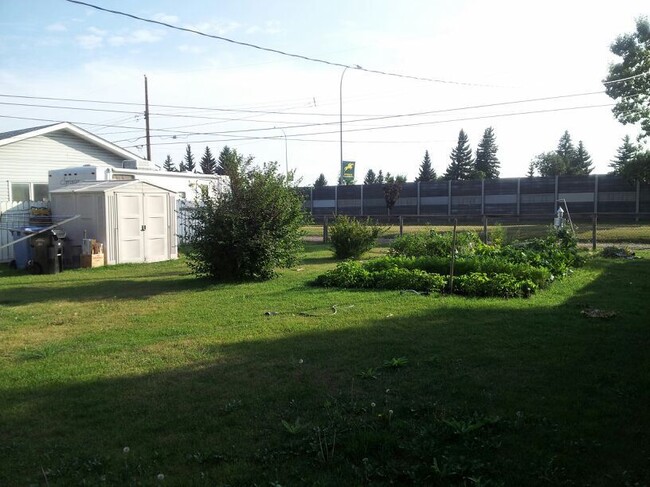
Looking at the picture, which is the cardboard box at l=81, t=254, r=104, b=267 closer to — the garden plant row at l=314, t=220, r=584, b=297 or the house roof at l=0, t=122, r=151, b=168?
the house roof at l=0, t=122, r=151, b=168

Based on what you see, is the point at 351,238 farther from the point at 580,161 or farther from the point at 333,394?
the point at 580,161

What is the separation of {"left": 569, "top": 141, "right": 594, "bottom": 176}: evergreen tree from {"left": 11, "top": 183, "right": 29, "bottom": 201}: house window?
7301 cm

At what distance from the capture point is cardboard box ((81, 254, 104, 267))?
16031 mm

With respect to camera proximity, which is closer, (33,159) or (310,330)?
(310,330)

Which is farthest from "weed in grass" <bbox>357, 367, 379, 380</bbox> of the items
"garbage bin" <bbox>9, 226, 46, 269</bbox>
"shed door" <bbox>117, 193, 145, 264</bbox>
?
"garbage bin" <bbox>9, 226, 46, 269</bbox>

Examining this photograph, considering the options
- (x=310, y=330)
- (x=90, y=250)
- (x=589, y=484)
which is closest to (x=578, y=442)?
(x=589, y=484)

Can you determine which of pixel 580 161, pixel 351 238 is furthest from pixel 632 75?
pixel 580 161

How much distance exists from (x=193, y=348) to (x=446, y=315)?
11.7 ft

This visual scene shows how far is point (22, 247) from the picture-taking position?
16094 mm

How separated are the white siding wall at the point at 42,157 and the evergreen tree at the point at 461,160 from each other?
6255 centimetres

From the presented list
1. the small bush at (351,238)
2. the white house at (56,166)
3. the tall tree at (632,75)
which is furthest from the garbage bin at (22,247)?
the tall tree at (632,75)

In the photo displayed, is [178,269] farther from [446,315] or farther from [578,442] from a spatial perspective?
[578,442]

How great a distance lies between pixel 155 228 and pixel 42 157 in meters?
6.48

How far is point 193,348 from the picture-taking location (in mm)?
6473
